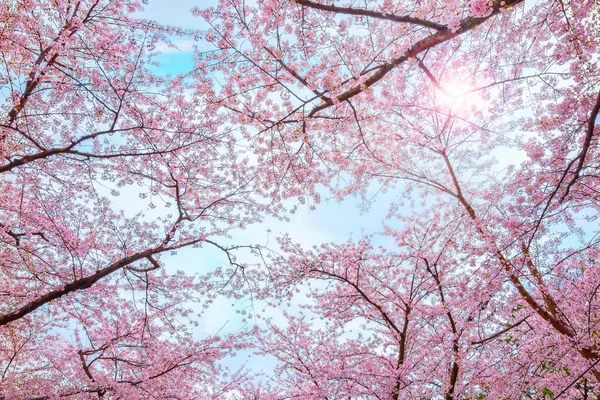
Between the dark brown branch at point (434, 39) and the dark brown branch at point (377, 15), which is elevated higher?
the dark brown branch at point (377, 15)

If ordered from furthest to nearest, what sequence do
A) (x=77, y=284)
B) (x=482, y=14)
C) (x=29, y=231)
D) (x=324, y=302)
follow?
(x=324, y=302), (x=29, y=231), (x=77, y=284), (x=482, y=14)

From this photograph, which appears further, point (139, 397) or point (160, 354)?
point (160, 354)

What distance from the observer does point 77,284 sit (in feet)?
19.8

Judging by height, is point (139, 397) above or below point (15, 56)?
below

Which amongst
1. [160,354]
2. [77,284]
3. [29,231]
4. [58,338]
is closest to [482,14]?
[77,284]

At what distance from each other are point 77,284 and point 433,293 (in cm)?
750

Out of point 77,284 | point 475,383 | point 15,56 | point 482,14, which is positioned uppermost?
point 15,56

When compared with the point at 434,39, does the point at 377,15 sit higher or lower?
higher

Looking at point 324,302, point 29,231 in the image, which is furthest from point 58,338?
point 324,302

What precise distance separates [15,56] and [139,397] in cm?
757

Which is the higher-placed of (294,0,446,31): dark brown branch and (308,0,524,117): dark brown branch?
(294,0,446,31): dark brown branch

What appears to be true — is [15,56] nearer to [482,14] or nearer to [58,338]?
[482,14]

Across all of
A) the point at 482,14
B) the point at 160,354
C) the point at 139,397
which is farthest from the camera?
the point at 160,354

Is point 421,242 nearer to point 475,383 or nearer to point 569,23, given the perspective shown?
point 475,383
